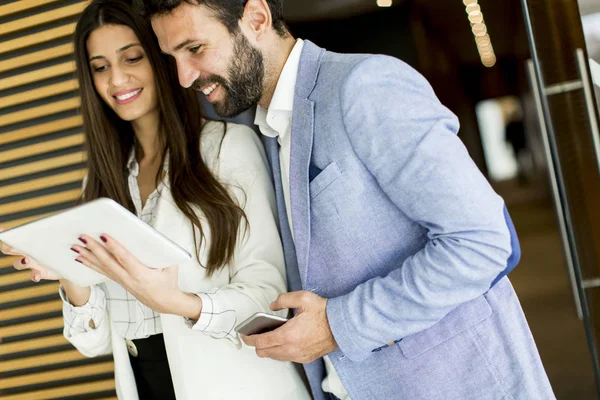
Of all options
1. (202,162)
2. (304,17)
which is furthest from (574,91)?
(202,162)

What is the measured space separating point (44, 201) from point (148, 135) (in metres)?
0.88

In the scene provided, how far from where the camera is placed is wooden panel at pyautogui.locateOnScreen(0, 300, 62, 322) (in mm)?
3181

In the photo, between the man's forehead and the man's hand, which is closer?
the man's hand

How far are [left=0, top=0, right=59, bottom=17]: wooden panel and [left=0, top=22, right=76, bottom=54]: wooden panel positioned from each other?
135 mm

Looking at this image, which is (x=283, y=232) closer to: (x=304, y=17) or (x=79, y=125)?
(x=304, y=17)

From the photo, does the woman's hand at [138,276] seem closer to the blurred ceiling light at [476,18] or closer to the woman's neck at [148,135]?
the woman's neck at [148,135]

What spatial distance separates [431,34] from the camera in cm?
266

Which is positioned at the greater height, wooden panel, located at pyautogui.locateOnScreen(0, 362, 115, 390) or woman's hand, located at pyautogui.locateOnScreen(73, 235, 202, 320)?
woman's hand, located at pyautogui.locateOnScreen(73, 235, 202, 320)

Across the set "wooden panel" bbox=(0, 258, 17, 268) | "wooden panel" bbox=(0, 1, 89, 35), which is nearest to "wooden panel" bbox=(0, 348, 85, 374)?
"wooden panel" bbox=(0, 258, 17, 268)

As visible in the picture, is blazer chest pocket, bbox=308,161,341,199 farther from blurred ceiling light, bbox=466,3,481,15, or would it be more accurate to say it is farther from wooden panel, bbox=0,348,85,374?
wooden panel, bbox=0,348,85,374

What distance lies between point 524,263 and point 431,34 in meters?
0.96

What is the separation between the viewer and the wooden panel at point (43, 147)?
313cm

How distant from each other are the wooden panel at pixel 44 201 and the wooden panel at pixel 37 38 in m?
0.70

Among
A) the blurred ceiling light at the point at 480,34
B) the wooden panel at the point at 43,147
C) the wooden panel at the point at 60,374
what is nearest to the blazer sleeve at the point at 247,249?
the blurred ceiling light at the point at 480,34
